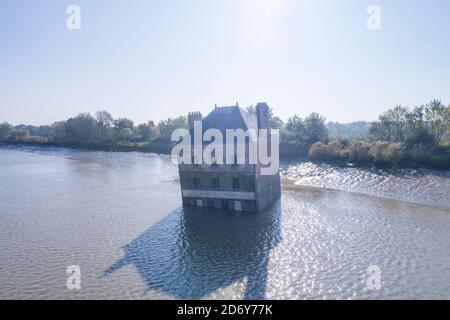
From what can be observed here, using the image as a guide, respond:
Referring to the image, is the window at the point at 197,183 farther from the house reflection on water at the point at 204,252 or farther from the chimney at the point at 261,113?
the chimney at the point at 261,113

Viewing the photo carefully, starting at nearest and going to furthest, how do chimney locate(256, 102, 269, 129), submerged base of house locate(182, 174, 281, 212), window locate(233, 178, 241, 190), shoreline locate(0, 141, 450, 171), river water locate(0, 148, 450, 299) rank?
1. river water locate(0, 148, 450, 299)
2. window locate(233, 178, 241, 190)
3. submerged base of house locate(182, 174, 281, 212)
4. chimney locate(256, 102, 269, 129)
5. shoreline locate(0, 141, 450, 171)

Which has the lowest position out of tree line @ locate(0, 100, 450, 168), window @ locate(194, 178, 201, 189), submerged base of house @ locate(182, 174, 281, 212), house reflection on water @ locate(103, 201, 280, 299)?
house reflection on water @ locate(103, 201, 280, 299)

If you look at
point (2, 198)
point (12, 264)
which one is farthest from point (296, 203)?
point (2, 198)

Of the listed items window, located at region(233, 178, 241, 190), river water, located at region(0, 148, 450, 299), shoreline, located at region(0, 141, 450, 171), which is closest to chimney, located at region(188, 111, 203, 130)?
window, located at region(233, 178, 241, 190)

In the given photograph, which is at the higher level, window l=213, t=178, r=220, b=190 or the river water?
window l=213, t=178, r=220, b=190

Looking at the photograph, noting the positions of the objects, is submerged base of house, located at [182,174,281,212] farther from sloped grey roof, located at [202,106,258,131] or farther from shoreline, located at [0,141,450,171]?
shoreline, located at [0,141,450,171]

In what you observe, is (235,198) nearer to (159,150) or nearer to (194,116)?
(194,116)

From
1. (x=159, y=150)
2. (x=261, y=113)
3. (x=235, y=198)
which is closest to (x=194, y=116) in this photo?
(x=261, y=113)
